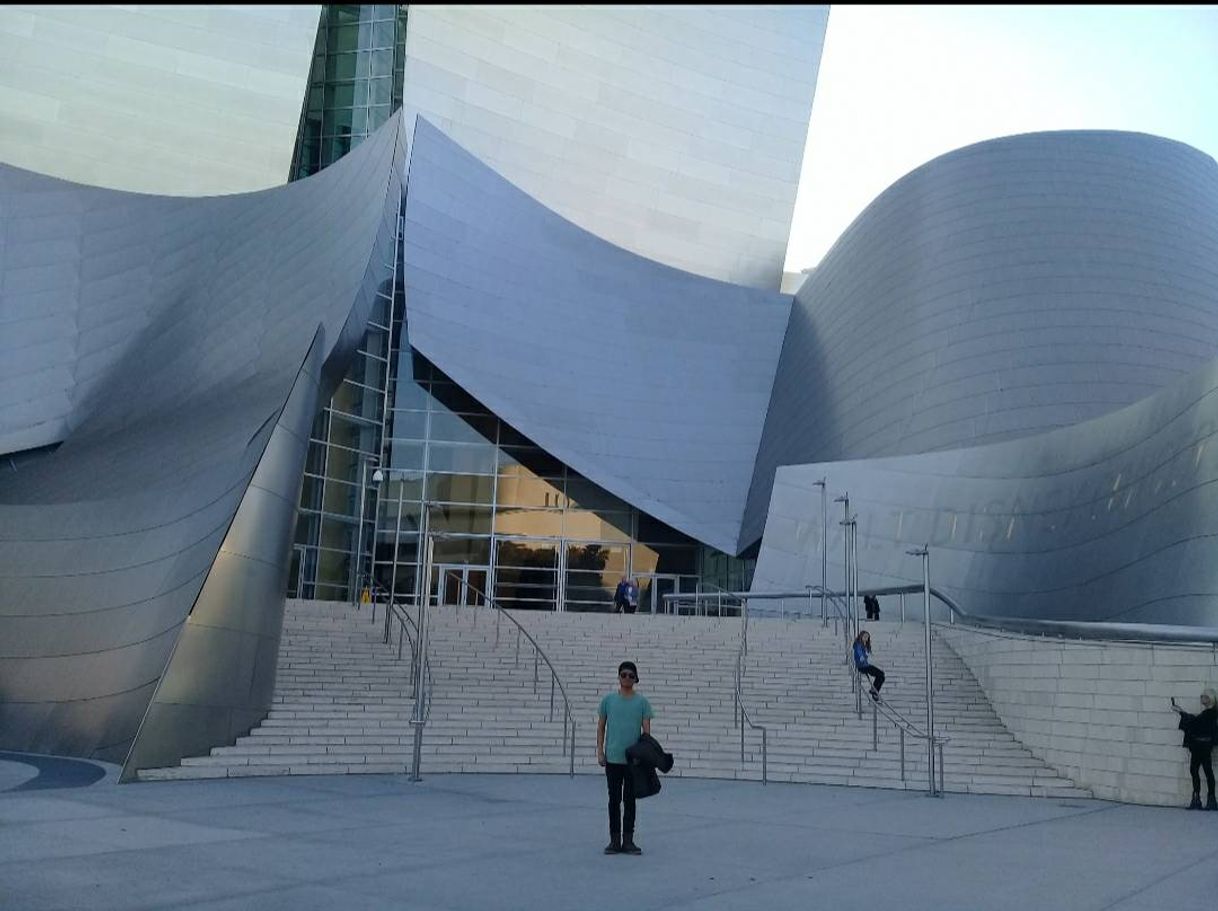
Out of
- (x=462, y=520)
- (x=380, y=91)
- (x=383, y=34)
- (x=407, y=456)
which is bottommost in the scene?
(x=462, y=520)

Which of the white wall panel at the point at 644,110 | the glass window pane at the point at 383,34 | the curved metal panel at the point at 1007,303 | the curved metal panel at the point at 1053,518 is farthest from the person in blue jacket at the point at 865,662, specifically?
the glass window pane at the point at 383,34

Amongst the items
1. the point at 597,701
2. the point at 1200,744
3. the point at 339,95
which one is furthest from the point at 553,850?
the point at 339,95

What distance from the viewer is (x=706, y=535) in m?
27.2

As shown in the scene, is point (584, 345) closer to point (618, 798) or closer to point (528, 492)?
point (528, 492)

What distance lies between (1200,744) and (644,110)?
3207 centimetres

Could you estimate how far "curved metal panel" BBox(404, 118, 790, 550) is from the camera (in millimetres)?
26812

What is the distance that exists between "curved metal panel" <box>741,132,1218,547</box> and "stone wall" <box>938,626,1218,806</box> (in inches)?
455

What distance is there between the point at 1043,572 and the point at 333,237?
13.8m

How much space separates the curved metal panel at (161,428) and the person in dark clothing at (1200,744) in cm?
892

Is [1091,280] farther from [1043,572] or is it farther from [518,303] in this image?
[518,303]

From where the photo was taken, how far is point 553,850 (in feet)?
21.5

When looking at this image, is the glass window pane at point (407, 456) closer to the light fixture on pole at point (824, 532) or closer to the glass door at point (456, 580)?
the glass door at point (456, 580)

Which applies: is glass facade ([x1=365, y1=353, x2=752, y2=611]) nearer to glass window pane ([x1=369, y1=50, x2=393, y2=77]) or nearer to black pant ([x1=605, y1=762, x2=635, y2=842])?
glass window pane ([x1=369, y1=50, x2=393, y2=77])

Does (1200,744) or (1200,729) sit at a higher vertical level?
(1200,729)
